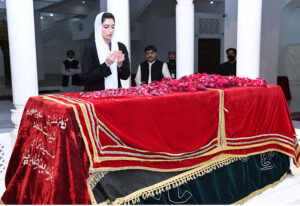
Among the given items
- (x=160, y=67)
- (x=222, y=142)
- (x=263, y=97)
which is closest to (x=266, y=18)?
(x=160, y=67)

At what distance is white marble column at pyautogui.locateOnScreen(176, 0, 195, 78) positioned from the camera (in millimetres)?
5066

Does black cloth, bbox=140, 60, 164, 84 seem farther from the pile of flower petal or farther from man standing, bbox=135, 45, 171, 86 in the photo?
the pile of flower petal

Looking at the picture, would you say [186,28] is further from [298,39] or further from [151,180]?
[298,39]

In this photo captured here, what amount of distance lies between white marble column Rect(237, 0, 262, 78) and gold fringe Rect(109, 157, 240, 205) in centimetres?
226

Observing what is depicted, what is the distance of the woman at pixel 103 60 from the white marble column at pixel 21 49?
127cm

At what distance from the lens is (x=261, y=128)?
9.29 feet

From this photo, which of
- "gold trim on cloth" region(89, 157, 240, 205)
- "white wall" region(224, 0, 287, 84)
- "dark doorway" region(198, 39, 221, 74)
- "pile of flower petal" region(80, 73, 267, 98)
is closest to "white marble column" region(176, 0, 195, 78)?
"pile of flower petal" region(80, 73, 267, 98)

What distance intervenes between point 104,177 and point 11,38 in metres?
2.46

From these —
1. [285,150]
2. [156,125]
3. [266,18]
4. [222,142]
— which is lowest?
[285,150]

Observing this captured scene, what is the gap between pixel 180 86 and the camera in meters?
2.51

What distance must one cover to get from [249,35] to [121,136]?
3112mm

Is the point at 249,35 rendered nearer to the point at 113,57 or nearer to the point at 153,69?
the point at 153,69

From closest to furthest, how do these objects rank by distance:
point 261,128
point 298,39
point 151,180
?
point 151,180, point 261,128, point 298,39

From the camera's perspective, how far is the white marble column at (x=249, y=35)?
430 cm
